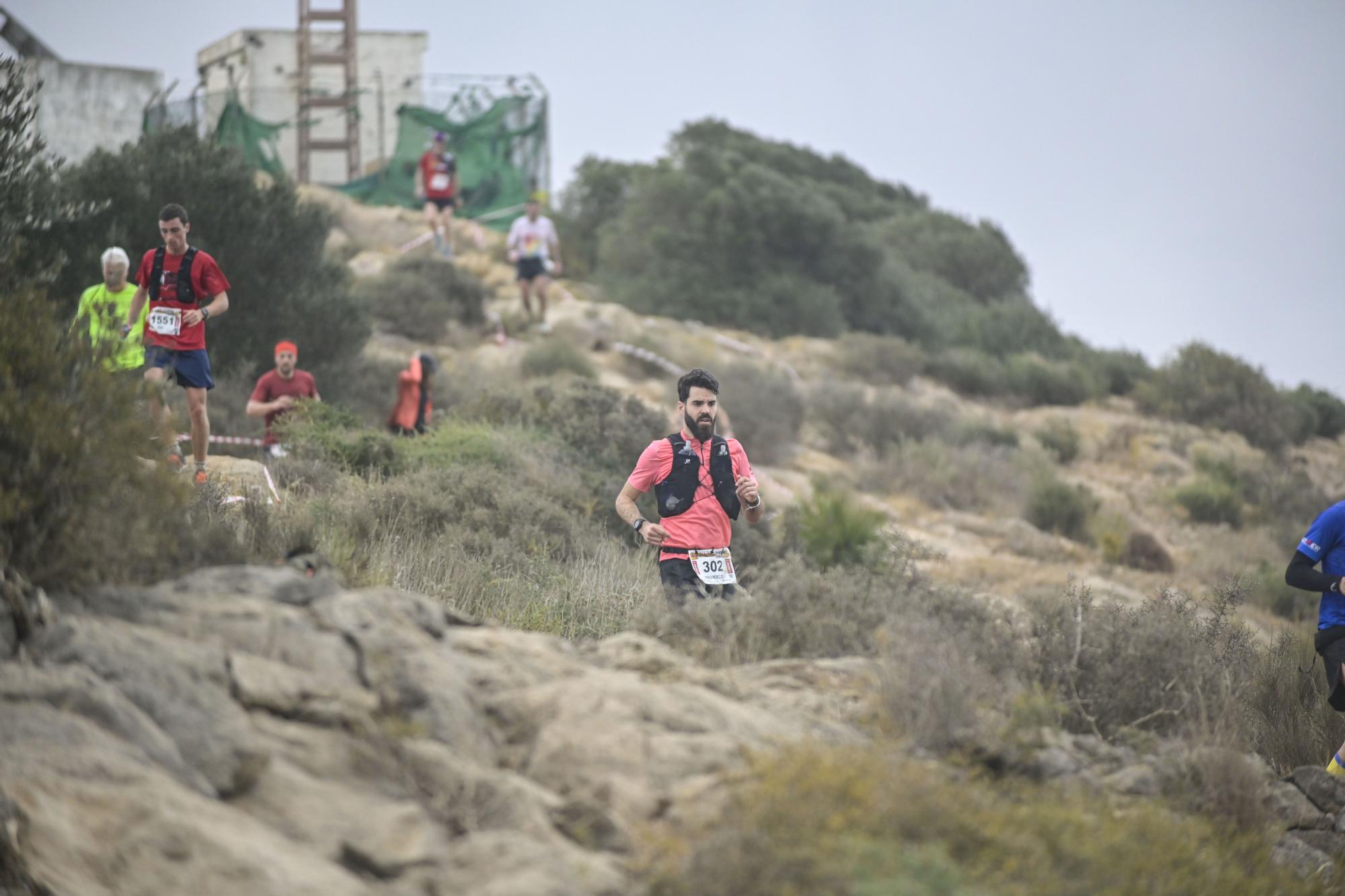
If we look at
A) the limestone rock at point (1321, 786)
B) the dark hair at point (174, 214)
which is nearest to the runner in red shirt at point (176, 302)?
the dark hair at point (174, 214)

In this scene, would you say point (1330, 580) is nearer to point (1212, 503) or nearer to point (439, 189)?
point (1212, 503)

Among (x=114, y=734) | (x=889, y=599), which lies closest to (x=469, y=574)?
(x=889, y=599)

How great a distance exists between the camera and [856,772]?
465 cm

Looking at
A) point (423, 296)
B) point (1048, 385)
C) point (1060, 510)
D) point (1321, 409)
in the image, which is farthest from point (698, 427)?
point (1321, 409)

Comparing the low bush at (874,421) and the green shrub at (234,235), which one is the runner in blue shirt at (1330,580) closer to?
the green shrub at (234,235)

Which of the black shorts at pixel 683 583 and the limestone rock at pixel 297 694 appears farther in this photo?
the black shorts at pixel 683 583

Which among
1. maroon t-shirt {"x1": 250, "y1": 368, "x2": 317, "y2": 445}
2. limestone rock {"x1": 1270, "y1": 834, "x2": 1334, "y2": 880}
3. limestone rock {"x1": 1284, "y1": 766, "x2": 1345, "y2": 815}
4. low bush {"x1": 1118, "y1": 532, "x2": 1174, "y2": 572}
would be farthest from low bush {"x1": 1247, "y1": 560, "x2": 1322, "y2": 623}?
maroon t-shirt {"x1": 250, "y1": 368, "x2": 317, "y2": 445}

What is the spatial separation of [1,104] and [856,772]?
27.2ft

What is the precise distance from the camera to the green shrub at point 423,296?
75.2 ft

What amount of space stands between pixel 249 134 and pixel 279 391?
16668 mm

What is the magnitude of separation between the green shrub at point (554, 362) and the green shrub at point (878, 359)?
866 centimetres

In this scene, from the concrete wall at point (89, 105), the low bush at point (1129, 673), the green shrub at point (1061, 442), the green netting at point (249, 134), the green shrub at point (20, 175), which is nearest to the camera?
the low bush at point (1129, 673)

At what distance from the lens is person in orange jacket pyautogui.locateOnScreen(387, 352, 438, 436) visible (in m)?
14.3

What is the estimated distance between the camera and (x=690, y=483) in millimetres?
7879
